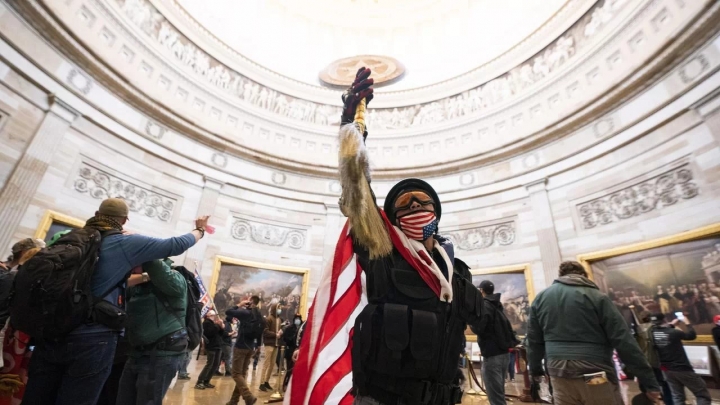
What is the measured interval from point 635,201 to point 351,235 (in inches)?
396

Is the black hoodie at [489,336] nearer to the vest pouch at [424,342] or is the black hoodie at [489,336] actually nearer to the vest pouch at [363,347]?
the vest pouch at [424,342]

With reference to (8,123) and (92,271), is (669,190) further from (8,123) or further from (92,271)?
(8,123)

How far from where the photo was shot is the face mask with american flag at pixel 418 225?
183 centimetres

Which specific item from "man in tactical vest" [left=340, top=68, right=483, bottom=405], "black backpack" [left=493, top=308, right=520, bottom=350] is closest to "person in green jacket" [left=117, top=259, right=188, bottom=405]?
"man in tactical vest" [left=340, top=68, right=483, bottom=405]

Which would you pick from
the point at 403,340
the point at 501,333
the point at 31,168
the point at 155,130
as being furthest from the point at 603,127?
the point at 31,168

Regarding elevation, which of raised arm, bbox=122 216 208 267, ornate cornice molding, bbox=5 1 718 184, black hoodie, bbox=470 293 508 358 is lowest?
black hoodie, bbox=470 293 508 358

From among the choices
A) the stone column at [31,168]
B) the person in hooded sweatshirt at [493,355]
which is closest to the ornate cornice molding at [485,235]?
the person in hooded sweatshirt at [493,355]

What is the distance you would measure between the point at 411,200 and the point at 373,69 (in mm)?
17522

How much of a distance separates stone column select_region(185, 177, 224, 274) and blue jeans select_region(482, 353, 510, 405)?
9682 millimetres

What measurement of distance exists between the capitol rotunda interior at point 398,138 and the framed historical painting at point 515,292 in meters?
0.07

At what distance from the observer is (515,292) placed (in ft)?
35.4

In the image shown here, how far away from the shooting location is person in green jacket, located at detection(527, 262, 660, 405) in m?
2.67

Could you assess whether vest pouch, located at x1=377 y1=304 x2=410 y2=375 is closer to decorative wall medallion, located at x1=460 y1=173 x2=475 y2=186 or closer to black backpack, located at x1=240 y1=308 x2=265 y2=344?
black backpack, located at x1=240 y1=308 x2=265 y2=344

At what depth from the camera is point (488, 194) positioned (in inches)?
494
